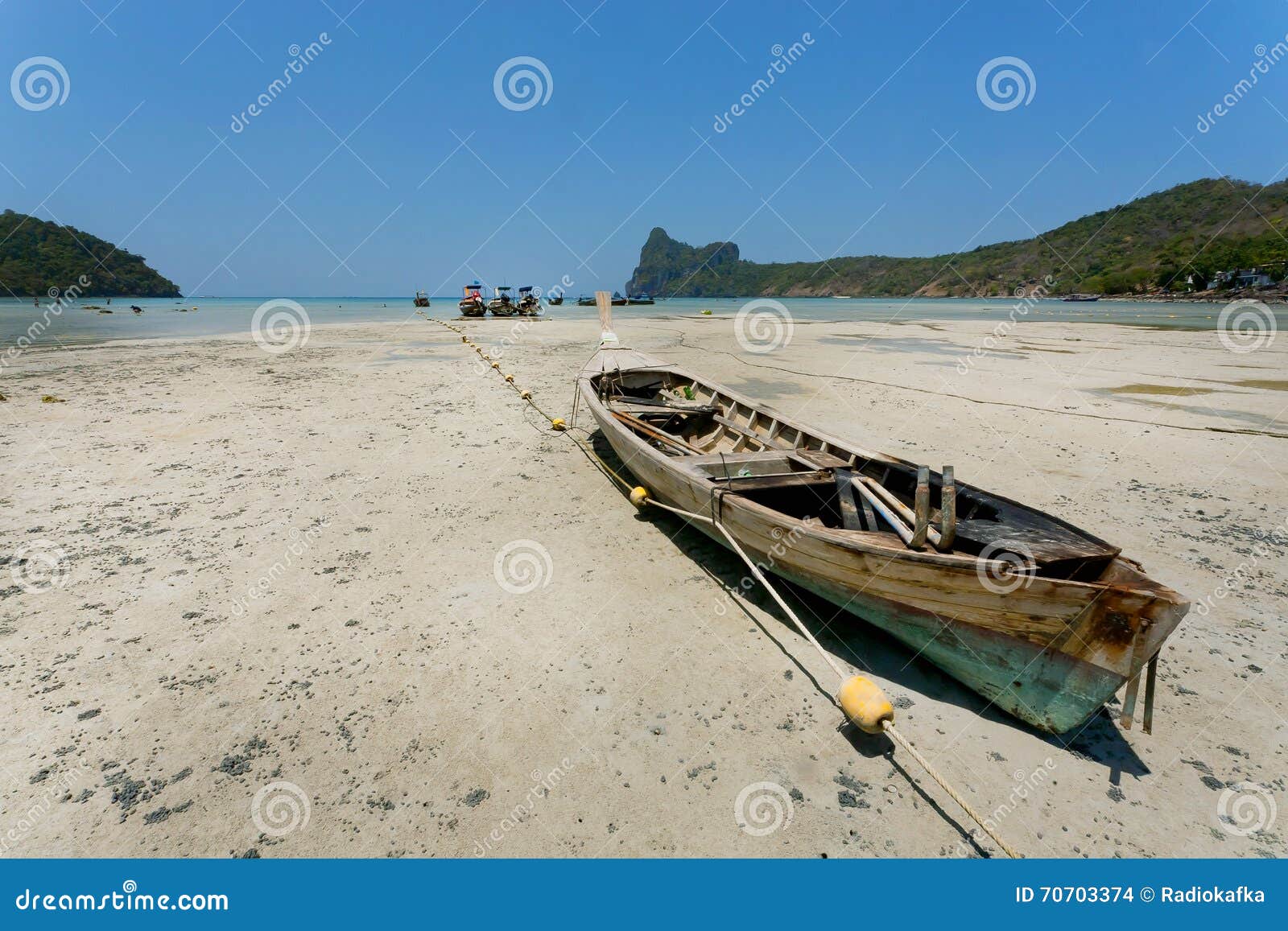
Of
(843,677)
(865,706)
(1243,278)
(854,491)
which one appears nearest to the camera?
(865,706)

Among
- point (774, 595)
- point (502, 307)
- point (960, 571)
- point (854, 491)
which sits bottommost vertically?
point (774, 595)

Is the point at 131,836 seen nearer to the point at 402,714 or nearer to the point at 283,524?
the point at 402,714

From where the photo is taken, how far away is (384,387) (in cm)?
1374

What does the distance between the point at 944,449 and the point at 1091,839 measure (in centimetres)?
688

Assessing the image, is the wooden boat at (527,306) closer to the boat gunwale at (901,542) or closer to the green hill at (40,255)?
the boat gunwale at (901,542)

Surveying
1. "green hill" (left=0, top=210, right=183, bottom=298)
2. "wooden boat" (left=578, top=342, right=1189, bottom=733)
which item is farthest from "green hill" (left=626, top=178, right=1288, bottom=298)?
"green hill" (left=0, top=210, right=183, bottom=298)

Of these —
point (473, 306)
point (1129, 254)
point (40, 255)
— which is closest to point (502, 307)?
point (473, 306)

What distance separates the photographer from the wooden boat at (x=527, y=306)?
44.7 metres

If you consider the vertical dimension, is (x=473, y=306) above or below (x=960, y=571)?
above

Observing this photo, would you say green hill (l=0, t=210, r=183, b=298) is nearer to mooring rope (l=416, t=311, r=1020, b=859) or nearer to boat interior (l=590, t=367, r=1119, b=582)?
mooring rope (l=416, t=311, r=1020, b=859)

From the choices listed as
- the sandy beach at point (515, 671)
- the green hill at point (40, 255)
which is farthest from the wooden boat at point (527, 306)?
the green hill at point (40, 255)

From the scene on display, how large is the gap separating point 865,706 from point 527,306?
4628 cm

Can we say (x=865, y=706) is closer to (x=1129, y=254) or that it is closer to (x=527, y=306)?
(x=527, y=306)

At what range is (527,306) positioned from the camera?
45125mm
